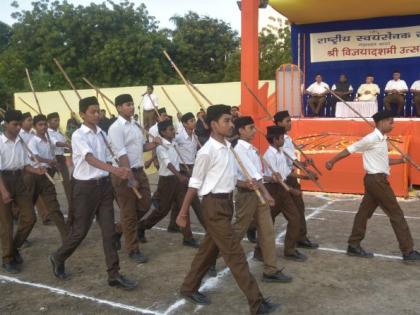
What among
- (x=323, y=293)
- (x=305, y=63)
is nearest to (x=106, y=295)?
(x=323, y=293)

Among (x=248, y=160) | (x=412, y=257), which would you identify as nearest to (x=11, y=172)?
(x=248, y=160)

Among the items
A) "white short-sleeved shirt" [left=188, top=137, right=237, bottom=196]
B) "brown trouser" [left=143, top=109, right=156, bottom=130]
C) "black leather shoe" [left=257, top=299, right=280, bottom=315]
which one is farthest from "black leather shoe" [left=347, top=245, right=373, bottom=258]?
"brown trouser" [left=143, top=109, right=156, bottom=130]

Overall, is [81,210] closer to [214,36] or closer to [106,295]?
[106,295]

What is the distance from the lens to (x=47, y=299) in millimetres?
5004

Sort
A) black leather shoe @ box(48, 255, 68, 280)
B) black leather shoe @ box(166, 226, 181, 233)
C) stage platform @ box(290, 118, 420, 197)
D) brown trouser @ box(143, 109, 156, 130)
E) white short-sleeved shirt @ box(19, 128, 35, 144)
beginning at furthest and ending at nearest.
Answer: brown trouser @ box(143, 109, 156, 130) < stage platform @ box(290, 118, 420, 197) < white short-sleeved shirt @ box(19, 128, 35, 144) < black leather shoe @ box(166, 226, 181, 233) < black leather shoe @ box(48, 255, 68, 280)

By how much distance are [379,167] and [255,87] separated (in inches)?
251

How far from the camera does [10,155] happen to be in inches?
235

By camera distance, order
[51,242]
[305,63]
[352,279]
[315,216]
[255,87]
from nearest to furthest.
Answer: [352,279]
[51,242]
[315,216]
[255,87]
[305,63]

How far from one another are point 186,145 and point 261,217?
8.07 feet

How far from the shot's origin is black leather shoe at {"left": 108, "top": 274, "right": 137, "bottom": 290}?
16.8 feet


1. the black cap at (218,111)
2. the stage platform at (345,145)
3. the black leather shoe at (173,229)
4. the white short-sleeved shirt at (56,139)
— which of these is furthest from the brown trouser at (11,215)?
the stage platform at (345,145)

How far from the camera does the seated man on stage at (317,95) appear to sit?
14.7 m

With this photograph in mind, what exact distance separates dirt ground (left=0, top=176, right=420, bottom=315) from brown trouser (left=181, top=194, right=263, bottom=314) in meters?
0.37

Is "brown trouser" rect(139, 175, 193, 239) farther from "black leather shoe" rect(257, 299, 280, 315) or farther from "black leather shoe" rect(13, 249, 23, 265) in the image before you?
"black leather shoe" rect(257, 299, 280, 315)
